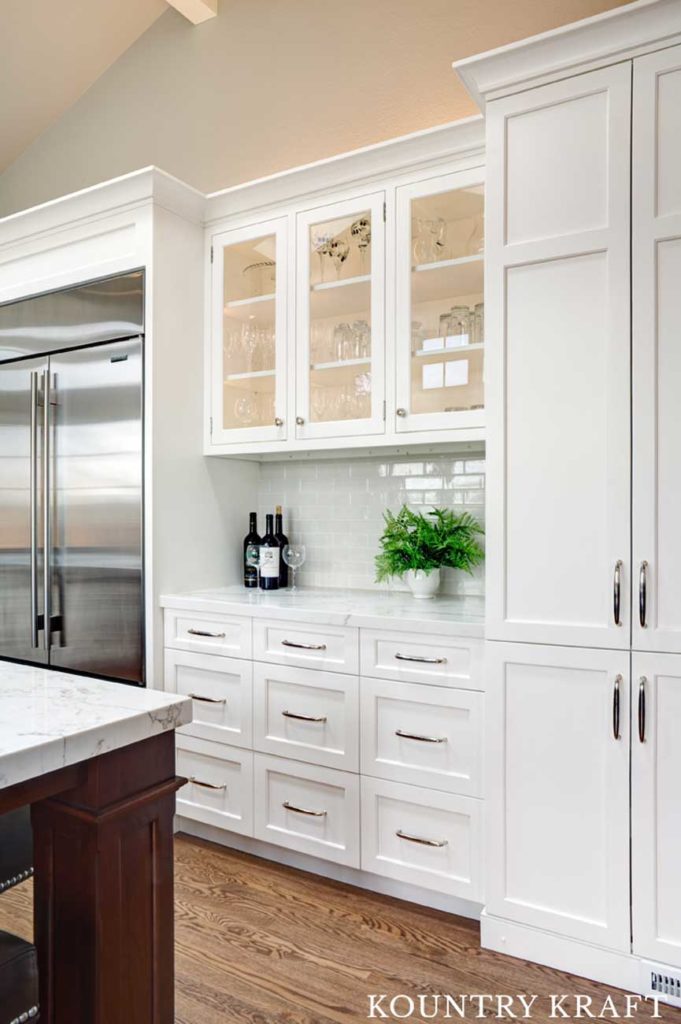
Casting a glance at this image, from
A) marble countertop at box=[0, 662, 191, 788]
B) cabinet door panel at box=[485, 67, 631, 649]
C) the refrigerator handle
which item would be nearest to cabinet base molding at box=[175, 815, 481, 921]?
cabinet door panel at box=[485, 67, 631, 649]

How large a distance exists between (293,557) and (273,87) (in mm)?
2127

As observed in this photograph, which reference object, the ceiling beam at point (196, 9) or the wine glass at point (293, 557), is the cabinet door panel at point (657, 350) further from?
the ceiling beam at point (196, 9)

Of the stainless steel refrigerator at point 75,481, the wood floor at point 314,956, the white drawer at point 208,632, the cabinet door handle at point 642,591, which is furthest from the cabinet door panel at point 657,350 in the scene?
the stainless steel refrigerator at point 75,481

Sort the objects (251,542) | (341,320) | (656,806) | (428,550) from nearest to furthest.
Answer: (656,806) < (428,550) < (341,320) < (251,542)

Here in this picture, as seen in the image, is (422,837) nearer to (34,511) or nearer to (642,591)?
(642,591)

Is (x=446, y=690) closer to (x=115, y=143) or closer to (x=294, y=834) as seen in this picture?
(x=294, y=834)

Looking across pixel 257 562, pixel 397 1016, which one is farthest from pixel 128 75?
pixel 397 1016

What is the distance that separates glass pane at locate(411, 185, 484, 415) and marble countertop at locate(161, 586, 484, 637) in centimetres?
70

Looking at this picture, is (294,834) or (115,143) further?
(115,143)

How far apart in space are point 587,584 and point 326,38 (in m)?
2.63

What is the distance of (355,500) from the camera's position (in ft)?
10.0

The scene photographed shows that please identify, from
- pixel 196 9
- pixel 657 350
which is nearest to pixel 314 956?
pixel 657 350

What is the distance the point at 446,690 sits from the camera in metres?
2.19

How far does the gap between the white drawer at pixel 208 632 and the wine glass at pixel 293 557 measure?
0.41m
